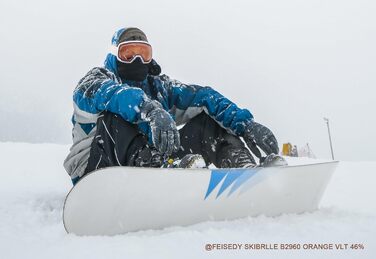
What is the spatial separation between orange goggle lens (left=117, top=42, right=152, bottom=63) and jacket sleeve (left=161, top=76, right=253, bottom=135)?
0.32 metres

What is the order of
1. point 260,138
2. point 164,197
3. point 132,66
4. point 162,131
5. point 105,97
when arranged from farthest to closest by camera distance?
point 132,66 < point 260,138 < point 105,97 < point 162,131 < point 164,197

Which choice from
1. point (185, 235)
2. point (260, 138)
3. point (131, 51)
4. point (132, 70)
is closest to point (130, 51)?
point (131, 51)

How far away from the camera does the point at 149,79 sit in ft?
10.3

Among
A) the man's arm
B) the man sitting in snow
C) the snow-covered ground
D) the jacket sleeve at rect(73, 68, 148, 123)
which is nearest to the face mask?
the man sitting in snow

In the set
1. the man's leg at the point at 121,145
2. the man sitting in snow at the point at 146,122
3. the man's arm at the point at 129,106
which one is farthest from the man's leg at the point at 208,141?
the man's leg at the point at 121,145

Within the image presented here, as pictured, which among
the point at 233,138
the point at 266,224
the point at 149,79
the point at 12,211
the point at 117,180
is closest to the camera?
the point at 117,180

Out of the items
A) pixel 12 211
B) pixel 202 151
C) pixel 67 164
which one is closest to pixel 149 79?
pixel 202 151

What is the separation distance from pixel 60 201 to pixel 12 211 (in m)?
0.40

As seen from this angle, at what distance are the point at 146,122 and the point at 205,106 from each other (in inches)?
27.7

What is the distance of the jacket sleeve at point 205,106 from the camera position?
115 inches

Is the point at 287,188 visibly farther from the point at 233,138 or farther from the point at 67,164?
the point at 67,164

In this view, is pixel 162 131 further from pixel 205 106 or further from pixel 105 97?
pixel 205 106

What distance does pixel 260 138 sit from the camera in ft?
8.96

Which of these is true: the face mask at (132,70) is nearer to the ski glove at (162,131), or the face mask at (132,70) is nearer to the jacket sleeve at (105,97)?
the jacket sleeve at (105,97)
